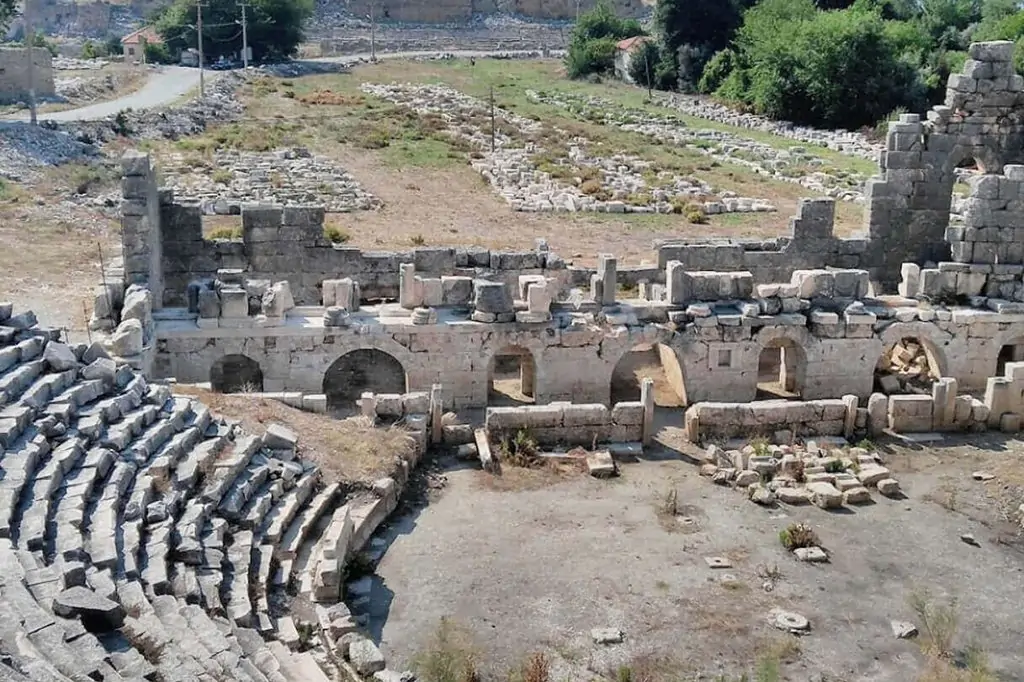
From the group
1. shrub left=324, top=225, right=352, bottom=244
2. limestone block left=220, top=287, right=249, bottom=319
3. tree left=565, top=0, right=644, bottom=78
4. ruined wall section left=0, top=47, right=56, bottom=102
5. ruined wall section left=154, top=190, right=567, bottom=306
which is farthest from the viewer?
tree left=565, top=0, right=644, bottom=78

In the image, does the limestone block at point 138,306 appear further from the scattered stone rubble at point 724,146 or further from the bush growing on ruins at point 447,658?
the scattered stone rubble at point 724,146

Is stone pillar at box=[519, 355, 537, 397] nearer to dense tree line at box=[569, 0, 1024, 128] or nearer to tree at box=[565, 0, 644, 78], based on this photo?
dense tree line at box=[569, 0, 1024, 128]

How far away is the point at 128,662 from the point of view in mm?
9094

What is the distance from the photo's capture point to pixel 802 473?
17016 mm

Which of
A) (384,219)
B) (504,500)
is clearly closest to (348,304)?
(504,500)

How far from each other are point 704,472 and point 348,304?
6.32 meters

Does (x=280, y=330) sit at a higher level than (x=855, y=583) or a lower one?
higher

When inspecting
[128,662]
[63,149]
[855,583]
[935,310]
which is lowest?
[855,583]

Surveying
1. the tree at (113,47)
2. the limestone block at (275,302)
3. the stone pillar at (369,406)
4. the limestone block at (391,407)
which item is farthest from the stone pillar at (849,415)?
the tree at (113,47)

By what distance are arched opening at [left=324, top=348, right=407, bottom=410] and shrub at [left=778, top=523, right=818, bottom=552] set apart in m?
7.37

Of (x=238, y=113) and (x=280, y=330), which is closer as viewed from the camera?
(x=280, y=330)

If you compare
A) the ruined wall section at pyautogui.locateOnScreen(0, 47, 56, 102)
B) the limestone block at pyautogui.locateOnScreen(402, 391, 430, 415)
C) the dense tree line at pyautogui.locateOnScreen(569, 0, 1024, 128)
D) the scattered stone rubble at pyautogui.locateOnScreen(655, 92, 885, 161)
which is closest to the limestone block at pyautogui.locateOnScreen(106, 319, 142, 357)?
the limestone block at pyautogui.locateOnScreen(402, 391, 430, 415)

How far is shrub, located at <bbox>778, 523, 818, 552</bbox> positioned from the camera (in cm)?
1497

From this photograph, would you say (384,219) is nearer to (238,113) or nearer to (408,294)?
(408,294)
